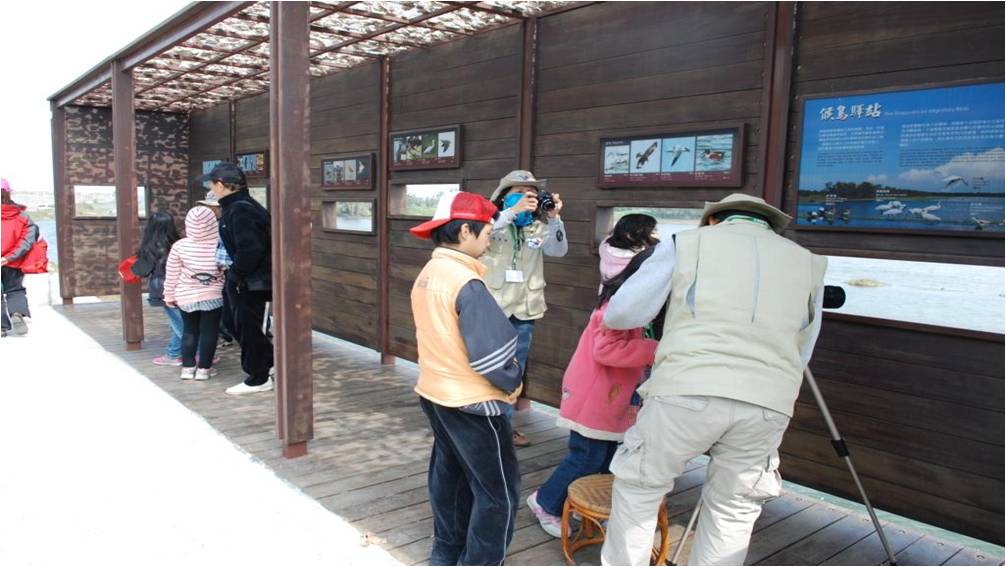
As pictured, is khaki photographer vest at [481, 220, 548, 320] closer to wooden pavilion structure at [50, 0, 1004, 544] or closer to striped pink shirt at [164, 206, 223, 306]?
wooden pavilion structure at [50, 0, 1004, 544]

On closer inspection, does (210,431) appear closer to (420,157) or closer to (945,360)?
(420,157)

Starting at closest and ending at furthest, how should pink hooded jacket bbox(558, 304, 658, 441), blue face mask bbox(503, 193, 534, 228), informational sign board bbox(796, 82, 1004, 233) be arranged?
pink hooded jacket bbox(558, 304, 658, 441)
informational sign board bbox(796, 82, 1004, 233)
blue face mask bbox(503, 193, 534, 228)

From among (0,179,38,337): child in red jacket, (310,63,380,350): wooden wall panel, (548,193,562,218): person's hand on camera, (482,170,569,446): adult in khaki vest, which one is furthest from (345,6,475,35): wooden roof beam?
(0,179,38,337): child in red jacket

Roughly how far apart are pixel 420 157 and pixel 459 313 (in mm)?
3943

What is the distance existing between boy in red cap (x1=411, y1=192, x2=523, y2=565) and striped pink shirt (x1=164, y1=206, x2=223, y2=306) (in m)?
3.50

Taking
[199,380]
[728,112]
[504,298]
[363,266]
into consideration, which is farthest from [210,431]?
[728,112]

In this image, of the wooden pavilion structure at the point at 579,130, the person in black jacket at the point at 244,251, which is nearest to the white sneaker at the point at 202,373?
the person in black jacket at the point at 244,251

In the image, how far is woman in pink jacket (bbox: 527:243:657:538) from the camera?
3.01 meters

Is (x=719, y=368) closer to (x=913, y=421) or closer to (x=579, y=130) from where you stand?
(x=913, y=421)

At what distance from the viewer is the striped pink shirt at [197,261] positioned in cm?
558

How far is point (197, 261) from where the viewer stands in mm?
5605

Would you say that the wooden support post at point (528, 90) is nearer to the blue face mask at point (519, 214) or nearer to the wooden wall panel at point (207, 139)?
the blue face mask at point (519, 214)

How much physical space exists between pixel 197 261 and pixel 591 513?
3979 mm

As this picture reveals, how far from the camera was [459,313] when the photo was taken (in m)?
2.52
